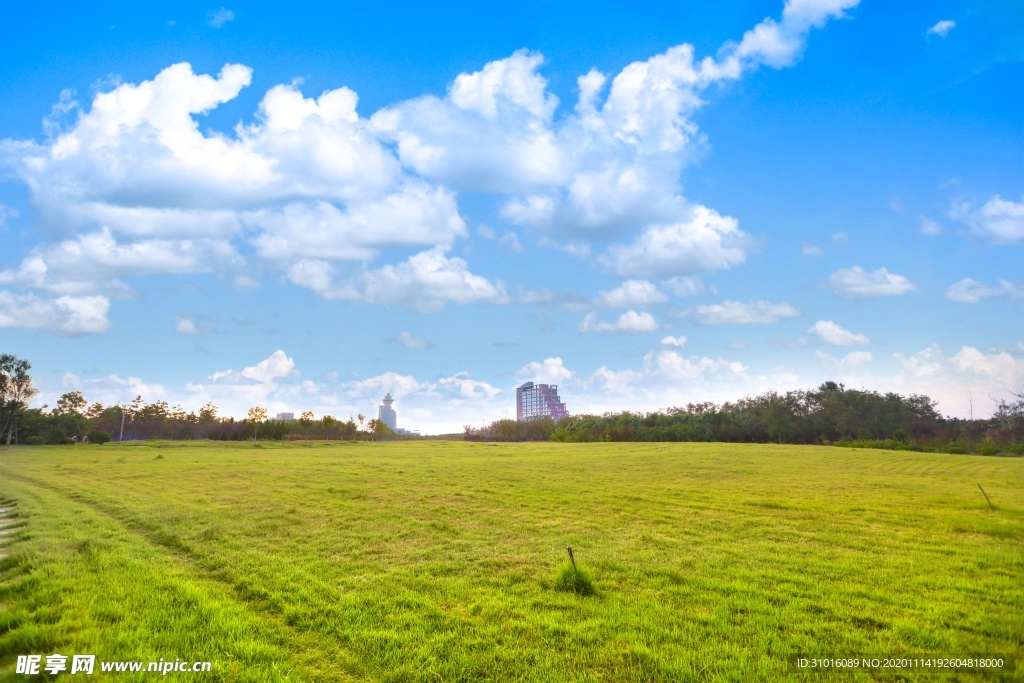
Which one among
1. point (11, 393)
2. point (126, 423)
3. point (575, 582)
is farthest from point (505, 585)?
point (126, 423)

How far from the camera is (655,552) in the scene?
444 inches

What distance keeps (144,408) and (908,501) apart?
5756 inches

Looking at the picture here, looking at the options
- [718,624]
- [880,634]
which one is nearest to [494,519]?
[718,624]

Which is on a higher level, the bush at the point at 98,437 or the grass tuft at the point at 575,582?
the grass tuft at the point at 575,582

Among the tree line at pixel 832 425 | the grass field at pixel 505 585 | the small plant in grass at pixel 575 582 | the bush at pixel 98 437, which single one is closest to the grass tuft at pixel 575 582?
the small plant in grass at pixel 575 582

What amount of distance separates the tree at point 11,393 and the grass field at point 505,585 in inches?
2889

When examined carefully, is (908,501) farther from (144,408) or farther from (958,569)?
(144,408)

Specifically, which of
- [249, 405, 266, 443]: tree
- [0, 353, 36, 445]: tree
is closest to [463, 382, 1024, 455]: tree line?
[249, 405, 266, 443]: tree

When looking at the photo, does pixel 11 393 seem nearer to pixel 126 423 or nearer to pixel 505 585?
pixel 126 423

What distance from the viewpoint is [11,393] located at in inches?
2766

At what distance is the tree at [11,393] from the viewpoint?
6931cm

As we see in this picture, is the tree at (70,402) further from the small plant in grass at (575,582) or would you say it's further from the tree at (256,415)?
the small plant in grass at (575,582)

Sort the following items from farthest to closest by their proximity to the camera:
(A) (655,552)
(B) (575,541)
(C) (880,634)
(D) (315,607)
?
(B) (575,541) < (A) (655,552) < (D) (315,607) < (C) (880,634)

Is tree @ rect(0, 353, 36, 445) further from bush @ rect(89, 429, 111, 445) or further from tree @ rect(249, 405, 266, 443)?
tree @ rect(249, 405, 266, 443)
